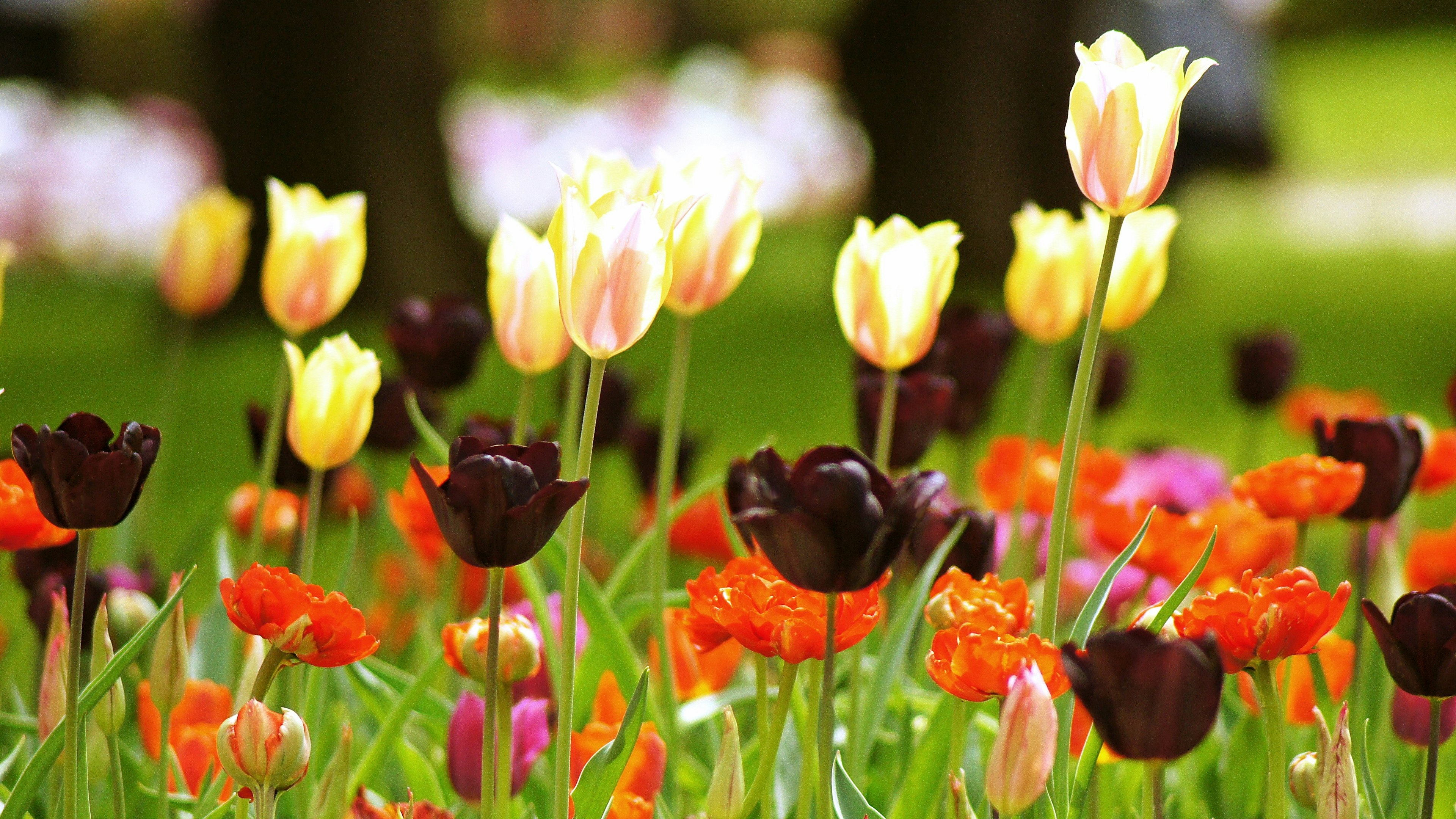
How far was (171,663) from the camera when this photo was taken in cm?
112

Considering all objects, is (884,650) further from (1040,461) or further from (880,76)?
(880,76)

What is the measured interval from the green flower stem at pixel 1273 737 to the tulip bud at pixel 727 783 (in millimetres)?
354

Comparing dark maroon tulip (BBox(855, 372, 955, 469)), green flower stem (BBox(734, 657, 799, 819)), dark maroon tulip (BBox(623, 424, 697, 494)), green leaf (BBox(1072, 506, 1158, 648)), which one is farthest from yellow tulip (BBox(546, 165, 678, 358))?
dark maroon tulip (BBox(623, 424, 697, 494))

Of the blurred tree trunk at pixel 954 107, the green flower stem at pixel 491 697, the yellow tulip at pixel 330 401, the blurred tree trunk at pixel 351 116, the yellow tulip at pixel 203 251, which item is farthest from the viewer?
the blurred tree trunk at pixel 954 107

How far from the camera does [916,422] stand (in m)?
1.42

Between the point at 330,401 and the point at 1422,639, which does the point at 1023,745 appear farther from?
the point at 330,401

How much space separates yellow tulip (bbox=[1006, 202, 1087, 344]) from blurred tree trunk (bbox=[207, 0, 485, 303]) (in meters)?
3.94

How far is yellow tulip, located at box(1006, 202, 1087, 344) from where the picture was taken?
57.3 inches

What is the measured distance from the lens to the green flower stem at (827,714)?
→ 3.08 ft

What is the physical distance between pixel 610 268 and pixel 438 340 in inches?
25.4

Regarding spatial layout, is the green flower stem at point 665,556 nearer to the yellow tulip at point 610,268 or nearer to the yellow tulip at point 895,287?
the yellow tulip at point 895,287

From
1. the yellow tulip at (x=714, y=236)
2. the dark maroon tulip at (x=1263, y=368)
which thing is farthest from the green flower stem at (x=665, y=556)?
the dark maroon tulip at (x=1263, y=368)

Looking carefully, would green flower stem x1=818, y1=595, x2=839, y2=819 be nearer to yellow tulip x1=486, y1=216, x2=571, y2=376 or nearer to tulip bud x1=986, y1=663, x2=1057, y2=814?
tulip bud x1=986, y1=663, x2=1057, y2=814

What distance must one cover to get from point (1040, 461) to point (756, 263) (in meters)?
6.59
